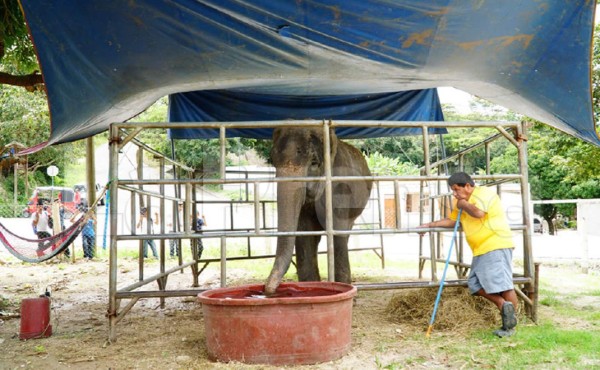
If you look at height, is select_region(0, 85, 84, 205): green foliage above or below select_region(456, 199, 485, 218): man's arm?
above

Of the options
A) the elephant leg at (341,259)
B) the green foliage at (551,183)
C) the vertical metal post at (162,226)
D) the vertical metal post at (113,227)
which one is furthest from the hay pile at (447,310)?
the green foliage at (551,183)

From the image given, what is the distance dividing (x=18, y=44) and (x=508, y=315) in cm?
654

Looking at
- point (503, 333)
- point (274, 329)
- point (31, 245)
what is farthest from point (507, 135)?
point (31, 245)

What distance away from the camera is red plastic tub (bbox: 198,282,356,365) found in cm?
389

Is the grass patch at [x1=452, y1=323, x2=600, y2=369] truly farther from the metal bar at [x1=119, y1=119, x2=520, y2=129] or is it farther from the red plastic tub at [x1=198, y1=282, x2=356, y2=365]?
the metal bar at [x1=119, y1=119, x2=520, y2=129]

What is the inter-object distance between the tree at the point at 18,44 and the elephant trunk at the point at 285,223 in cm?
302

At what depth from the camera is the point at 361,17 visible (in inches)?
167

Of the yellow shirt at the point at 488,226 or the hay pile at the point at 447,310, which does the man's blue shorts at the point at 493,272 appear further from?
the hay pile at the point at 447,310

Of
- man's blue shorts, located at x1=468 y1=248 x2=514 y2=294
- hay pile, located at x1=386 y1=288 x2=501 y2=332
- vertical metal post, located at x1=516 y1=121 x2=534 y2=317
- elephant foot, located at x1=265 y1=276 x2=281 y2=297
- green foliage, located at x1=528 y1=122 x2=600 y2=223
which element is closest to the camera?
elephant foot, located at x1=265 y1=276 x2=281 y2=297

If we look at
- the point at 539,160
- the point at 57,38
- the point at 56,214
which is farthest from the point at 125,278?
the point at 539,160

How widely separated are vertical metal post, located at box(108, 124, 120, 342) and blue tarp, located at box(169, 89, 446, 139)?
2330mm

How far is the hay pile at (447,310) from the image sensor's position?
5012mm

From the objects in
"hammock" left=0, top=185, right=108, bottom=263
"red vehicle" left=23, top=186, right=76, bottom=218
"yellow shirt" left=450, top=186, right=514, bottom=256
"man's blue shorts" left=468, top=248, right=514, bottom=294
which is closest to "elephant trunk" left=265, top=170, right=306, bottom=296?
"yellow shirt" left=450, top=186, right=514, bottom=256

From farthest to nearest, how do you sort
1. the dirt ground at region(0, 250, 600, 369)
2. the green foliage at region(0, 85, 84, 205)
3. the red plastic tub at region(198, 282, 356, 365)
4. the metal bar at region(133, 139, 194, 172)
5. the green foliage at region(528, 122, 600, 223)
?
the green foliage at region(0, 85, 84, 205)
the green foliage at region(528, 122, 600, 223)
the metal bar at region(133, 139, 194, 172)
the dirt ground at region(0, 250, 600, 369)
the red plastic tub at region(198, 282, 356, 365)
